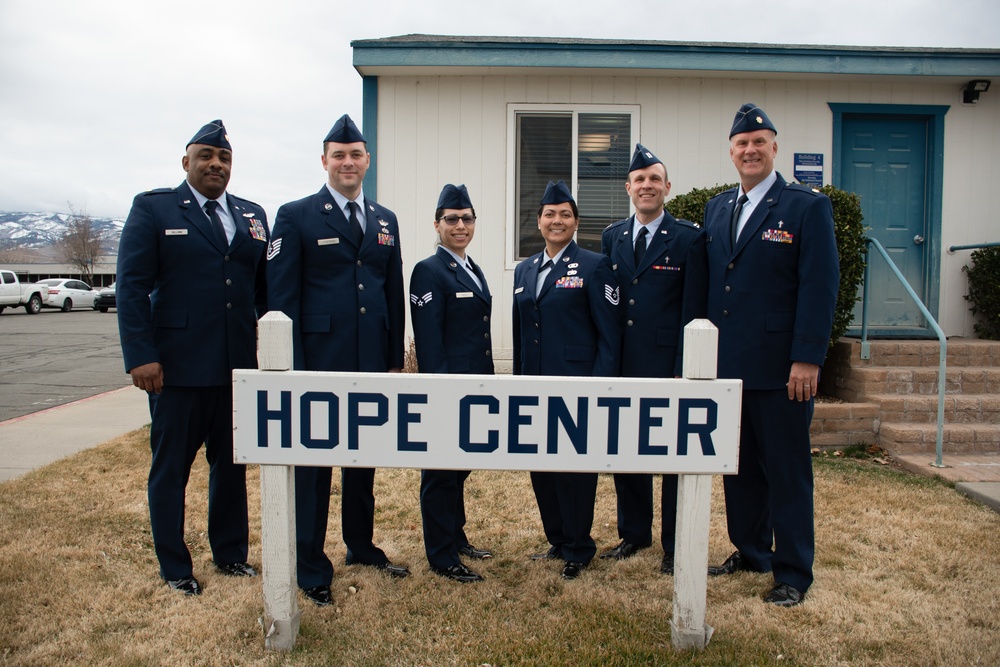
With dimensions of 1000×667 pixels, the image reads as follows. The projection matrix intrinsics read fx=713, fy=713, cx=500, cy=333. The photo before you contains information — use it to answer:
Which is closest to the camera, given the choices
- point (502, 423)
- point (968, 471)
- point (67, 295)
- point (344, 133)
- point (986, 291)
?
point (502, 423)

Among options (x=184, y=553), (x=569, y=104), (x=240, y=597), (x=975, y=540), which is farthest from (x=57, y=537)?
(x=569, y=104)

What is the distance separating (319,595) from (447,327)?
130cm

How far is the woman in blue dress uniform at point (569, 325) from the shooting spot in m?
3.35

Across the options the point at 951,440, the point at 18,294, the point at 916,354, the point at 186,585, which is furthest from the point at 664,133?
the point at 18,294

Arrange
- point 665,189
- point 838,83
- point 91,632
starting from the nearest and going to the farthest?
point 91,632, point 665,189, point 838,83

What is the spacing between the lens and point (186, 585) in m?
3.21

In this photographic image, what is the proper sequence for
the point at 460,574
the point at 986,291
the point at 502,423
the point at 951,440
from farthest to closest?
1. the point at 986,291
2. the point at 951,440
3. the point at 460,574
4. the point at 502,423

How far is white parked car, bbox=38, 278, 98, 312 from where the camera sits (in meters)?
29.2

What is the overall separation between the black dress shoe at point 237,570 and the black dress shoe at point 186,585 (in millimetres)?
168

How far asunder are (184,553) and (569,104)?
5510mm

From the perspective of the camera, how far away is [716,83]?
282 inches

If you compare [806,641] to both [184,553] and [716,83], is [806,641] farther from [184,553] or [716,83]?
[716,83]

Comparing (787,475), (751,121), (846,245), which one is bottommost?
(787,475)

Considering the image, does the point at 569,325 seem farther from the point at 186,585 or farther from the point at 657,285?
the point at 186,585
